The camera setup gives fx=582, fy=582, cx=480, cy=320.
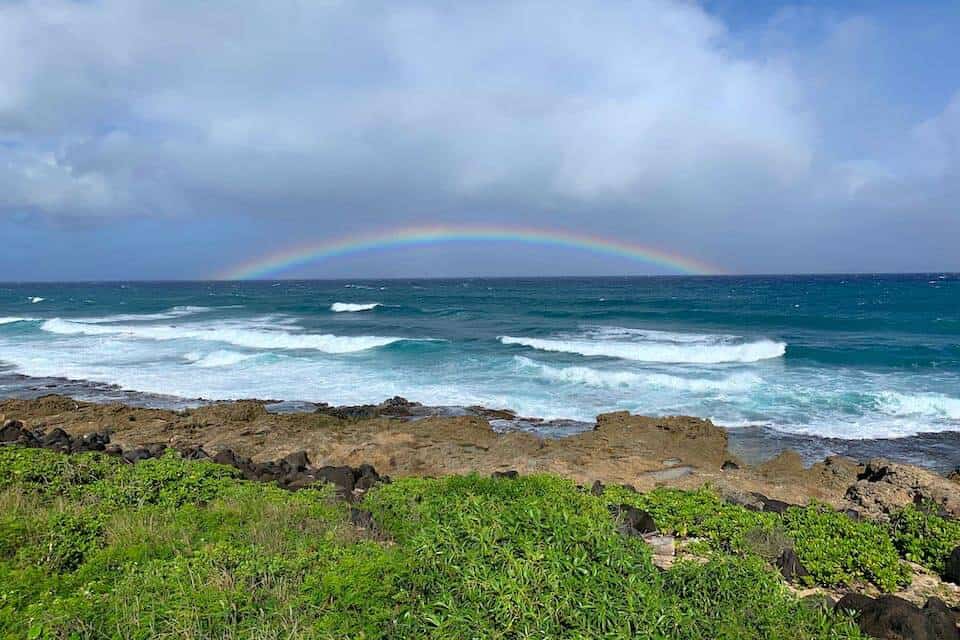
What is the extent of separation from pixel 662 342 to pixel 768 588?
29.3 meters

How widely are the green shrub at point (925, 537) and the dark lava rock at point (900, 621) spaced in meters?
2.18

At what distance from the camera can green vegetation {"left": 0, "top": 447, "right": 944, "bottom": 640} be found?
434 cm

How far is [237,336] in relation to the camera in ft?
120

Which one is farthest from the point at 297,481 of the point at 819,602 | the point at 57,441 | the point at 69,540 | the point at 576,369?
the point at 576,369

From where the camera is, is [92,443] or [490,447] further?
[490,447]

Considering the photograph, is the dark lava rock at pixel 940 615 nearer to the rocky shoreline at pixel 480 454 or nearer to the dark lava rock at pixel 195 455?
the rocky shoreline at pixel 480 454

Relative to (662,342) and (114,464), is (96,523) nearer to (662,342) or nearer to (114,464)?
(114,464)

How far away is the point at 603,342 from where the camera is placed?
109 feet

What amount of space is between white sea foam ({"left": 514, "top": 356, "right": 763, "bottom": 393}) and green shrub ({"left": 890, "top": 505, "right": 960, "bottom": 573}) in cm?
1363

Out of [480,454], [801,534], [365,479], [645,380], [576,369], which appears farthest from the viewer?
[576,369]

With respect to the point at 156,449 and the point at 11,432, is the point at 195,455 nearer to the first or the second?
the point at 156,449

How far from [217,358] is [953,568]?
2823 cm

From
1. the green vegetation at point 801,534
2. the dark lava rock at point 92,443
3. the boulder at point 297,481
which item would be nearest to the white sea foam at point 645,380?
the green vegetation at point 801,534

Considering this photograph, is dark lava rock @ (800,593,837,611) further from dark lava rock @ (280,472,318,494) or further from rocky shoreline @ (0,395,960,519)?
dark lava rock @ (280,472,318,494)
